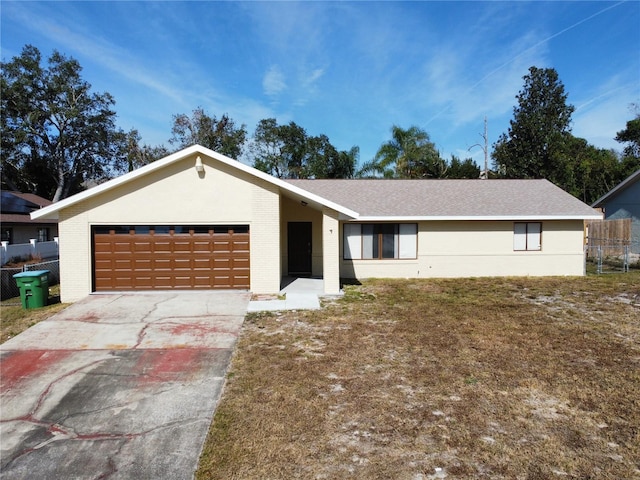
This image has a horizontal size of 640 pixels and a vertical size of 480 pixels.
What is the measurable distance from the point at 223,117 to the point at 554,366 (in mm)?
42751

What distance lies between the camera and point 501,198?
17547mm

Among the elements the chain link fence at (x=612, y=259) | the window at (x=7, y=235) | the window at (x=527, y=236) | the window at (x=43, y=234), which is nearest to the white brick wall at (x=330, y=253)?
the window at (x=527, y=236)

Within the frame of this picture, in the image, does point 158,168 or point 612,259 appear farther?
point 612,259

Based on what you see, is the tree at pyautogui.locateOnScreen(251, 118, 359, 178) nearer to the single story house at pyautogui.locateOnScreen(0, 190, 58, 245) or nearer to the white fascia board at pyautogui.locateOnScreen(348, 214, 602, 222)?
the single story house at pyautogui.locateOnScreen(0, 190, 58, 245)

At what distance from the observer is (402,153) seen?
3538 centimetres

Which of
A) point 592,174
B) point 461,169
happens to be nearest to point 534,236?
point 461,169

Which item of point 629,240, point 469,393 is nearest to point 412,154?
point 629,240

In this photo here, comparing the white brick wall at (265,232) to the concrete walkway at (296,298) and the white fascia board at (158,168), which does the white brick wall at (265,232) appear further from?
the concrete walkway at (296,298)

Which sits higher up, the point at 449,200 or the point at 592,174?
the point at 592,174

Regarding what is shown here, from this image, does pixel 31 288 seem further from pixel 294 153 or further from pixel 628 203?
pixel 294 153

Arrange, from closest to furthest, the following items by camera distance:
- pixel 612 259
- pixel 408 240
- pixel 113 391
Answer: pixel 113 391 < pixel 408 240 < pixel 612 259

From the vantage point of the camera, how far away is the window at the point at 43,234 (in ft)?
90.5

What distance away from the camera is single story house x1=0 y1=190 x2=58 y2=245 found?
945 inches

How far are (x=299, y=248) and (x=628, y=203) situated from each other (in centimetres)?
2197
